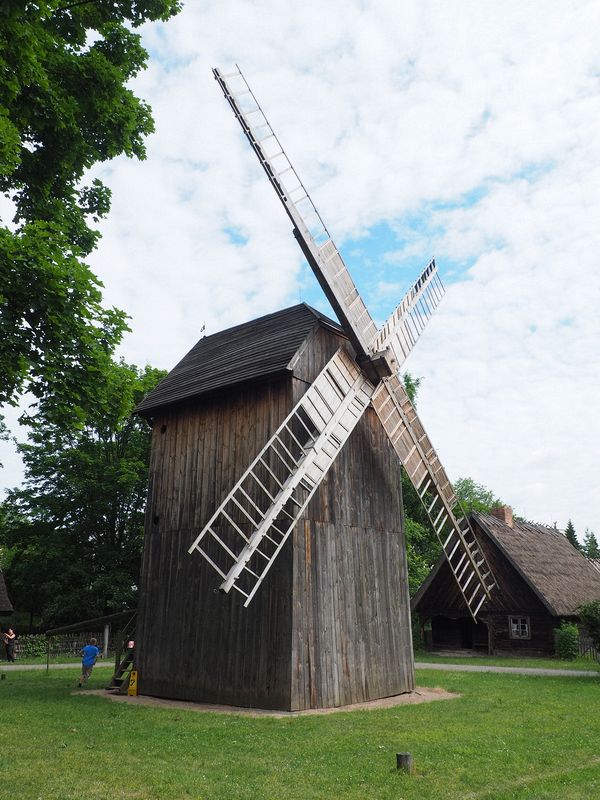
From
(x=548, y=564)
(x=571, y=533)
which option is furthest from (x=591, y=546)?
(x=548, y=564)

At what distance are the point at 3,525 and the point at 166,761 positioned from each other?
96.3 feet

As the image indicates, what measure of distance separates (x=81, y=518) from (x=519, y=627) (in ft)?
69.3

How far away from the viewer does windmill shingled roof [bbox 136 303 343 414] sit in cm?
1507

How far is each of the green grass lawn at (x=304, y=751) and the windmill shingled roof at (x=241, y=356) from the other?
271 inches

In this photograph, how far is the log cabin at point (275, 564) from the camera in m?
13.3

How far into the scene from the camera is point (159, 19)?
42.5 ft

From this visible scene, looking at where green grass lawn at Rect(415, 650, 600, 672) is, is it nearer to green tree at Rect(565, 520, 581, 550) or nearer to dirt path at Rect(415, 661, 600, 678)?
dirt path at Rect(415, 661, 600, 678)

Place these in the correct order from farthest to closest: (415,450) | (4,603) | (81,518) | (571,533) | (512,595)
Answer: (571,533) < (81,518) < (4,603) < (512,595) < (415,450)

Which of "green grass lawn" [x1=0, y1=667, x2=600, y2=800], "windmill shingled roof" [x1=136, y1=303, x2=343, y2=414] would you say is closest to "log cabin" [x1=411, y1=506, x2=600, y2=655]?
"green grass lawn" [x1=0, y1=667, x2=600, y2=800]

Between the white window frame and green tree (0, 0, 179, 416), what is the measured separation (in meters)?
21.7

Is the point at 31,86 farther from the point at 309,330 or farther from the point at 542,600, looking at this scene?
the point at 542,600

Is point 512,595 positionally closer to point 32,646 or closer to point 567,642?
point 567,642

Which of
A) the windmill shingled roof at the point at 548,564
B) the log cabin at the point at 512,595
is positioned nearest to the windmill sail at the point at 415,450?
the windmill shingled roof at the point at 548,564

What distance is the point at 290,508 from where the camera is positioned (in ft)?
45.1
